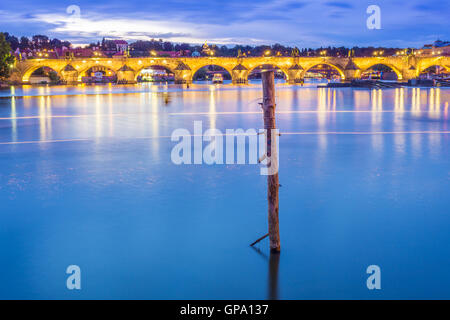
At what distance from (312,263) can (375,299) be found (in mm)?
874

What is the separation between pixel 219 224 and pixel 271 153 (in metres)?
1.43

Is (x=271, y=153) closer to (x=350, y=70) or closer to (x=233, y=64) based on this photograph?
(x=350, y=70)

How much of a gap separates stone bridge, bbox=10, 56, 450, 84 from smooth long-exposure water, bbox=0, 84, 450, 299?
81.5 metres

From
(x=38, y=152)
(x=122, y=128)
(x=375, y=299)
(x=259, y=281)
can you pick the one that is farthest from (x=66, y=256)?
(x=122, y=128)

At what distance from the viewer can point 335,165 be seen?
31.0 ft

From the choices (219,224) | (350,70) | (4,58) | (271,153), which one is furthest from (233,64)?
(271,153)

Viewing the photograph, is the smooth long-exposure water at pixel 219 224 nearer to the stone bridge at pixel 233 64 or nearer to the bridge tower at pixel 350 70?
the bridge tower at pixel 350 70

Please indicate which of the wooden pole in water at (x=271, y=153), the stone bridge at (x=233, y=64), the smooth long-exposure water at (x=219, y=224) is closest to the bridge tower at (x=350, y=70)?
the stone bridge at (x=233, y=64)

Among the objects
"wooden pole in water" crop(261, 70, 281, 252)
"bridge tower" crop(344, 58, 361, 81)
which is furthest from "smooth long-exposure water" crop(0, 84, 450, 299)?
"bridge tower" crop(344, 58, 361, 81)

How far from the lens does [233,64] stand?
93125 millimetres

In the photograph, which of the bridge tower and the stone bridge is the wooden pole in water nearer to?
the stone bridge

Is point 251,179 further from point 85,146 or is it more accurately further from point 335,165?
point 85,146

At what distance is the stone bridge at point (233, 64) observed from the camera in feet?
291

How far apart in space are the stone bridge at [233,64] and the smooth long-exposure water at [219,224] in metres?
81.5
